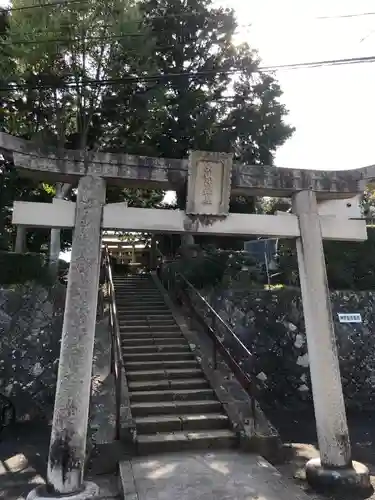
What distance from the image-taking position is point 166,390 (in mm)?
8492

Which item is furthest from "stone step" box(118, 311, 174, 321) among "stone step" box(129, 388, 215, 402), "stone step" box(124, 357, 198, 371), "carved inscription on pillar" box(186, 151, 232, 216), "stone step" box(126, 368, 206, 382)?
"carved inscription on pillar" box(186, 151, 232, 216)

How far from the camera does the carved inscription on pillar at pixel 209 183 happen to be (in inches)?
267

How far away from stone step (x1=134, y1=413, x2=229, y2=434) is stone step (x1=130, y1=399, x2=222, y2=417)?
15 cm

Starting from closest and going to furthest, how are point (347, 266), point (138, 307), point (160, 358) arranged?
point (160, 358) < point (347, 266) < point (138, 307)

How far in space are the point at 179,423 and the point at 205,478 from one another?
5.35ft

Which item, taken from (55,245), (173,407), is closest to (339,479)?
(173,407)

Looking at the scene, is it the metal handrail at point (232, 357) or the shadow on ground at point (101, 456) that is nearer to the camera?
the shadow on ground at point (101, 456)

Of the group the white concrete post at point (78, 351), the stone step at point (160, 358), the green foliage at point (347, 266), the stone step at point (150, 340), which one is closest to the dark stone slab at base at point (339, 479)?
the white concrete post at point (78, 351)

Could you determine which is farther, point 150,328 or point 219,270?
point 219,270

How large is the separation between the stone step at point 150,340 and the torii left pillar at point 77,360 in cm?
433

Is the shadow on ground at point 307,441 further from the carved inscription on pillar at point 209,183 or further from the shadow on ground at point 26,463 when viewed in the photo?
the carved inscription on pillar at point 209,183

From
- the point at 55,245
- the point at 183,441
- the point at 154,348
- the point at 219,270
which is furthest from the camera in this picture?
the point at 55,245

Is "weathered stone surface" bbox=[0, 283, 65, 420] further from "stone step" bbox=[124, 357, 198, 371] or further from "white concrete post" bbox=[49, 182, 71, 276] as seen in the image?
"stone step" bbox=[124, 357, 198, 371]

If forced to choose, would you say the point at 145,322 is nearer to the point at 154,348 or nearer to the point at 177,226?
the point at 154,348
